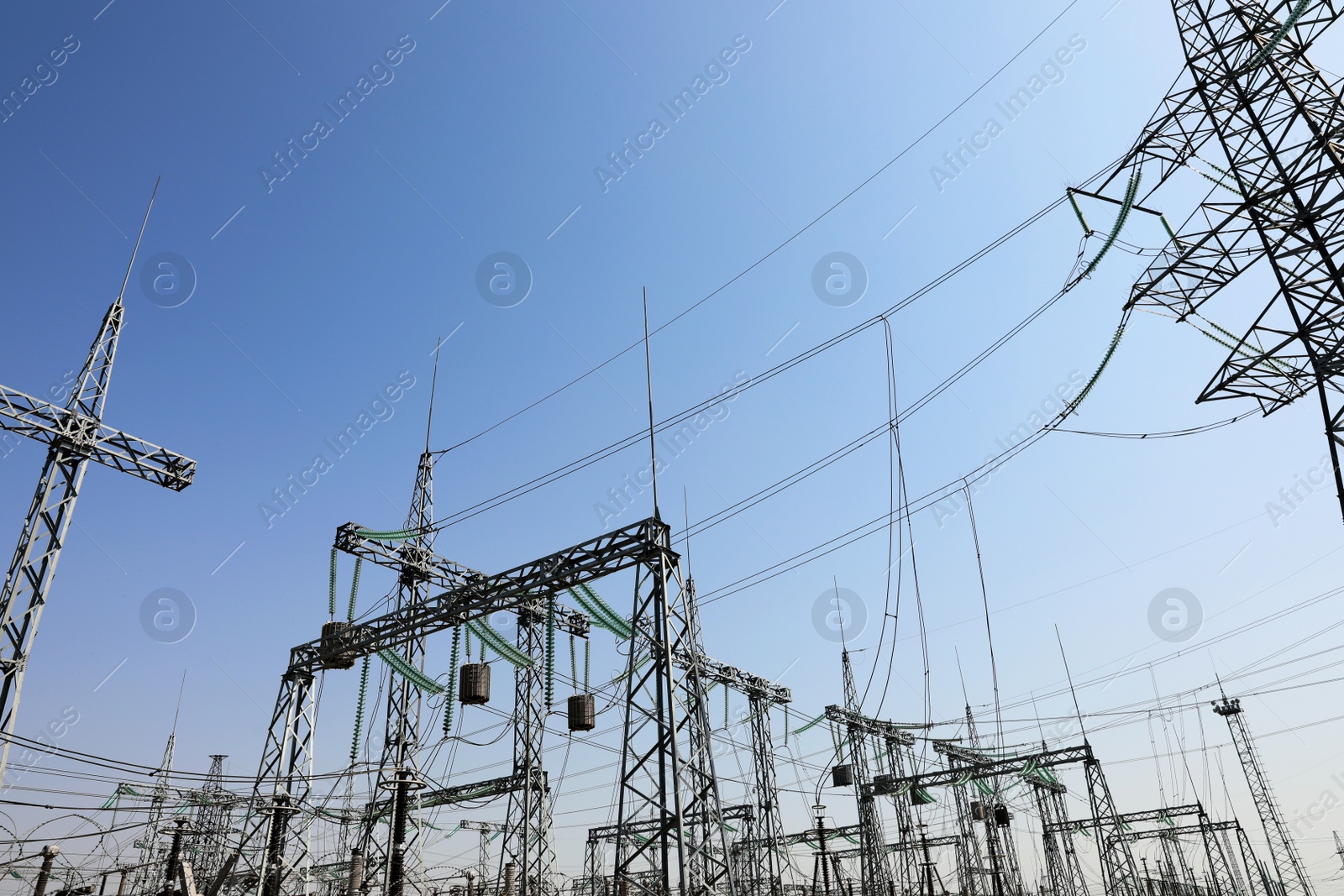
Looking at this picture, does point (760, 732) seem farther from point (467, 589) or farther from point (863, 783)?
point (467, 589)

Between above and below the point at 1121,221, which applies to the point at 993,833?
below

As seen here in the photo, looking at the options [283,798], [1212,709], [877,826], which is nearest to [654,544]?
[283,798]

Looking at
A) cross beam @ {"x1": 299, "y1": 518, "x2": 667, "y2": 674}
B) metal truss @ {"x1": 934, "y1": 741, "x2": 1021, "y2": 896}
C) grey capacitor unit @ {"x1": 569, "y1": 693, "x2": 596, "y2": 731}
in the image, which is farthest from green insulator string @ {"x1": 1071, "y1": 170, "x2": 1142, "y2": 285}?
metal truss @ {"x1": 934, "y1": 741, "x2": 1021, "y2": 896}

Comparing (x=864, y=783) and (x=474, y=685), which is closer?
(x=474, y=685)

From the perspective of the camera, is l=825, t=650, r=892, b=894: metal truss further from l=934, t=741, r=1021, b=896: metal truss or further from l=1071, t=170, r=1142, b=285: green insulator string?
l=1071, t=170, r=1142, b=285: green insulator string

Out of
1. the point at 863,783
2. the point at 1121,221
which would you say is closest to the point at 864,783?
the point at 863,783

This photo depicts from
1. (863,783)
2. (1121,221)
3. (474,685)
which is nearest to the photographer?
(1121,221)

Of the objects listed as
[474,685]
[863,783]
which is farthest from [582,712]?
[863,783]

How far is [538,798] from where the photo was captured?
21.8 metres

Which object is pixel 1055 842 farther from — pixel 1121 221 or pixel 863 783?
pixel 1121 221

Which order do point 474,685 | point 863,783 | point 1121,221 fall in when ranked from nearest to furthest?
point 1121,221 → point 474,685 → point 863,783

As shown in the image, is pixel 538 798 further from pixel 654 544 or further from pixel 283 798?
pixel 654 544

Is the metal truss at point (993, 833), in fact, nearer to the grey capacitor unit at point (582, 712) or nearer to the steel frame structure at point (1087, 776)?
the steel frame structure at point (1087, 776)

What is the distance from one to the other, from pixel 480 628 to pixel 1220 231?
17.1 metres
